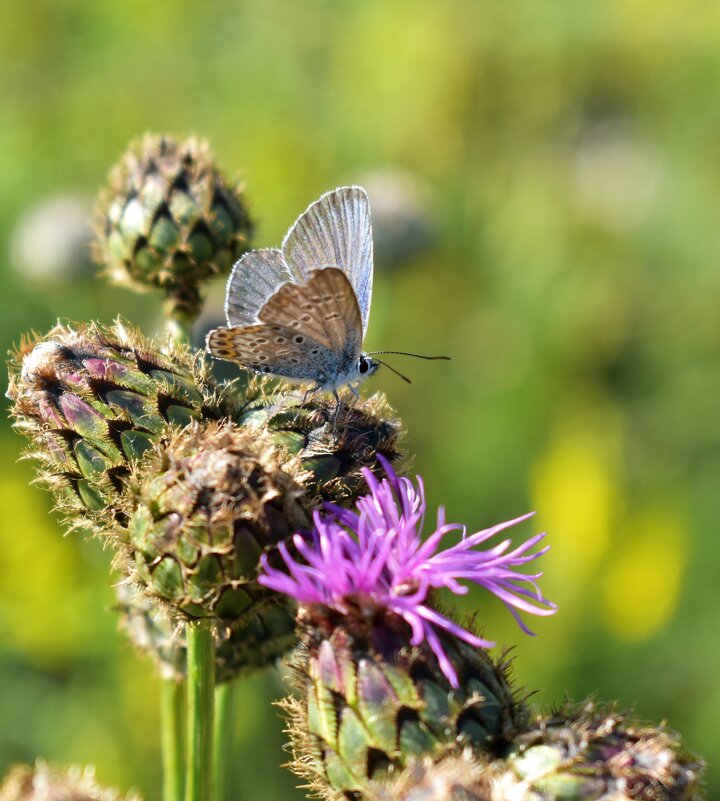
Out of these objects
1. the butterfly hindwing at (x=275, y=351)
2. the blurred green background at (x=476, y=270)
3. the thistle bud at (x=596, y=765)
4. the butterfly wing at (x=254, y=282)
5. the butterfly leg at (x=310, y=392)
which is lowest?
the thistle bud at (x=596, y=765)

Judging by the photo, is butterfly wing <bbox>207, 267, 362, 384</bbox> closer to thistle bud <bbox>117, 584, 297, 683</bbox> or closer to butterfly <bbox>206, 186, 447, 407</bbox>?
butterfly <bbox>206, 186, 447, 407</bbox>

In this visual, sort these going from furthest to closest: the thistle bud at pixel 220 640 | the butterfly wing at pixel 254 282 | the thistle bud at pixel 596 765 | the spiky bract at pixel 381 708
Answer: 1. the butterfly wing at pixel 254 282
2. the thistle bud at pixel 220 640
3. the spiky bract at pixel 381 708
4. the thistle bud at pixel 596 765

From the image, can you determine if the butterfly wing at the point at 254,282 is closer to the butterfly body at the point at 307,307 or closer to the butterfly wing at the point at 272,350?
the butterfly body at the point at 307,307

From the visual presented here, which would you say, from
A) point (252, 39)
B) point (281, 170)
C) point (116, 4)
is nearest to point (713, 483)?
point (281, 170)

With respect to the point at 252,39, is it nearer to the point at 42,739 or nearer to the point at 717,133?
the point at 717,133

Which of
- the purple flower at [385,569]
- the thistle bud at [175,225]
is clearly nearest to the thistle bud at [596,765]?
the purple flower at [385,569]

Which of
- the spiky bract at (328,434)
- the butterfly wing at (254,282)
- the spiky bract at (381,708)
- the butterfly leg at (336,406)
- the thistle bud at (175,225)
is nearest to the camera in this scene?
the spiky bract at (381,708)

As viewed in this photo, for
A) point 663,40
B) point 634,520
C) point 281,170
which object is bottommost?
point 634,520
